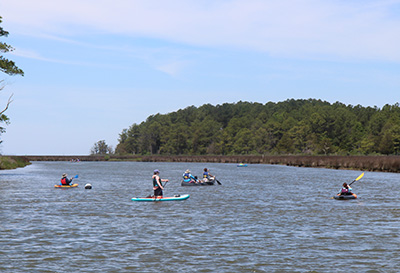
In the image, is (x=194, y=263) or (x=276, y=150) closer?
(x=194, y=263)

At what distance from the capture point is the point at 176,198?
2977 centimetres

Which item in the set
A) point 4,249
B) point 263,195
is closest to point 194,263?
point 4,249

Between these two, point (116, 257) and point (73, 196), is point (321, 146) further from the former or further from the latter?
point (116, 257)

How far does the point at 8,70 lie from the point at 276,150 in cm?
13702

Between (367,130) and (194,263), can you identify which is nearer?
(194,263)

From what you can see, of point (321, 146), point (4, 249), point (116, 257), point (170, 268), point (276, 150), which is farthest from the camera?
point (276, 150)

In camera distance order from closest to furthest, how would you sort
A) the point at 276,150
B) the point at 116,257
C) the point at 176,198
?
the point at 116,257 < the point at 176,198 < the point at 276,150

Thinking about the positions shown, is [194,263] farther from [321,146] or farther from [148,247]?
[321,146]

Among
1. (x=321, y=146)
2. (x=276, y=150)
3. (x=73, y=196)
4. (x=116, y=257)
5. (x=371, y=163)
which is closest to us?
(x=116, y=257)

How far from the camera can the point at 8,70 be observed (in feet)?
162

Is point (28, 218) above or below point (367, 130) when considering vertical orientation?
below

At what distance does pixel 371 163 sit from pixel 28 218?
5724cm

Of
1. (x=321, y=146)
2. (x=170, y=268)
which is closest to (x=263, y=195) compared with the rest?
(x=170, y=268)

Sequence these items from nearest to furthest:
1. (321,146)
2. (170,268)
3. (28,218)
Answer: (170,268), (28,218), (321,146)
